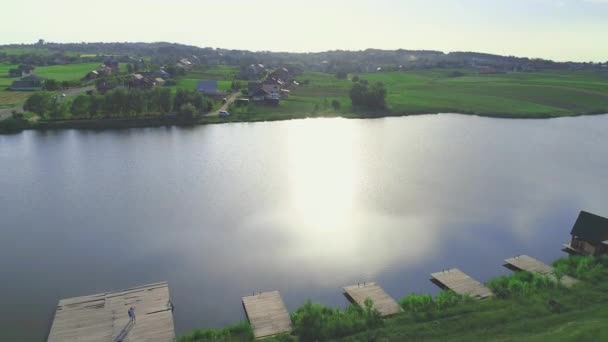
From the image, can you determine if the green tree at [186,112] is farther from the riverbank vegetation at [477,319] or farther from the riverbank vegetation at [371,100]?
the riverbank vegetation at [477,319]

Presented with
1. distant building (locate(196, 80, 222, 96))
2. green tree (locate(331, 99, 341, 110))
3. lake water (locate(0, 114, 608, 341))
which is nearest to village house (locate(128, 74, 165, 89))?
distant building (locate(196, 80, 222, 96))

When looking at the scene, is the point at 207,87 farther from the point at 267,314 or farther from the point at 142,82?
the point at 267,314

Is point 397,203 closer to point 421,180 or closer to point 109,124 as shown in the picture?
point 421,180

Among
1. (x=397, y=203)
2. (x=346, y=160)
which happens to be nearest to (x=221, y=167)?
(x=346, y=160)

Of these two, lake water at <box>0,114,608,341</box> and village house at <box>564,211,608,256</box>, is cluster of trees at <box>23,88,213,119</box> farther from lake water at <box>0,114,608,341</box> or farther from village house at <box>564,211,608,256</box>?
village house at <box>564,211,608,256</box>

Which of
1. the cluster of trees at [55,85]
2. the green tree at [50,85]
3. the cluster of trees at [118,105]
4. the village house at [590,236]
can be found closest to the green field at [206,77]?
the cluster of trees at [55,85]
